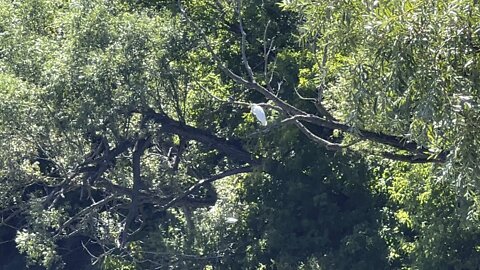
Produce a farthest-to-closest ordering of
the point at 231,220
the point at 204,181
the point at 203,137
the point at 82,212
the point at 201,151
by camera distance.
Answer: the point at 201,151, the point at 204,181, the point at 82,212, the point at 231,220, the point at 203,137

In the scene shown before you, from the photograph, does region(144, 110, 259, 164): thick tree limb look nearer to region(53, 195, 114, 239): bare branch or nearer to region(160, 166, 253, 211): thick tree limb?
region(160, 166, 253, 211): thick tree limb

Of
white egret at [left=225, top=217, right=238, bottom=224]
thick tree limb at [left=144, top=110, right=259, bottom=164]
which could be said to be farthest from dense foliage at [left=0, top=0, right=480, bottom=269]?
white egret at [left=225, top=217, right=238, bottom=224]

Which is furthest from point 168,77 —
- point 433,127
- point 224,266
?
point 433,127

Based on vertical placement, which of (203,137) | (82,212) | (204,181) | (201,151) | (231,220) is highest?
(201,151)

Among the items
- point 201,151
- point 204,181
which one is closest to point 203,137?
point 204,181

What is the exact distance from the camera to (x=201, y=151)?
64.6 feet

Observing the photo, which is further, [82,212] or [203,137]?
[82,212]

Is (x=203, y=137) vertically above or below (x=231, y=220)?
above

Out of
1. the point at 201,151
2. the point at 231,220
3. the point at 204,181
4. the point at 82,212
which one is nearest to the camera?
the point at 231,220

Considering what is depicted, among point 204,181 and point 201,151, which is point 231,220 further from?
point 201,151

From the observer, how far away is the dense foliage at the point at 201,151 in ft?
50.3

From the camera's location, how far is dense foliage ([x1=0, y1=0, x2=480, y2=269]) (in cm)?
1534

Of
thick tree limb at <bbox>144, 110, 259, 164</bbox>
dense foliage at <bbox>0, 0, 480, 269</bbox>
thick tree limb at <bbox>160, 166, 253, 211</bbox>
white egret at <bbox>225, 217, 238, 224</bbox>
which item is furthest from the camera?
thick tree limb at <bbox>160, 166, 253, 211</bbox>

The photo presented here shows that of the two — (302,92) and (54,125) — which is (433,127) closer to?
(302,92)
